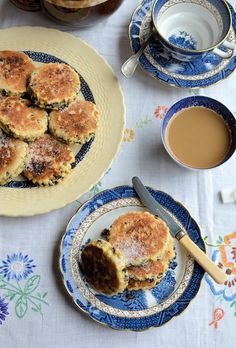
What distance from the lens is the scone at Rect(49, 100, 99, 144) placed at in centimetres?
128

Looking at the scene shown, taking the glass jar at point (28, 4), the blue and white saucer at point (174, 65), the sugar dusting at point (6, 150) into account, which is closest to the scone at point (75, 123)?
the sugar dusting at point (6, 150)

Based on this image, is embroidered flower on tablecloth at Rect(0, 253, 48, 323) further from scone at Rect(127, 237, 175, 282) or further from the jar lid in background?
the jar lid in background

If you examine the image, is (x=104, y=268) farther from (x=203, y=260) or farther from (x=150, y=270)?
(x=203, y=260)

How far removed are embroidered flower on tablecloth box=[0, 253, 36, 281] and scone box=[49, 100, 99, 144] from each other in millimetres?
316

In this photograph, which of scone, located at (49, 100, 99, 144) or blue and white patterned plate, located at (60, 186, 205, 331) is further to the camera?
scone, located at (49, 100, 99, 144)

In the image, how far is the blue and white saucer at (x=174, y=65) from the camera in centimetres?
140

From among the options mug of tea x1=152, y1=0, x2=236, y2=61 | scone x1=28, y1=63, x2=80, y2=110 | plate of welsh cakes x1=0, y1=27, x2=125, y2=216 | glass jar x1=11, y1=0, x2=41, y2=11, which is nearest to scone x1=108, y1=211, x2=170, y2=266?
plate of welsh cakes x1=0, y1=27, x2=125, y2=216

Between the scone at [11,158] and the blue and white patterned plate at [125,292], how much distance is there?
187 mm

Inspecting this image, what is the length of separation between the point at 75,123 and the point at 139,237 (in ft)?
1.14

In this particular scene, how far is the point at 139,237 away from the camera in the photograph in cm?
117

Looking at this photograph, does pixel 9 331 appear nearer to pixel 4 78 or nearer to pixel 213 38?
pixel 4 78

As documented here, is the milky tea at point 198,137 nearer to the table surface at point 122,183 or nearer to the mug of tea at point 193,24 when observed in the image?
the table surface at point 122,183

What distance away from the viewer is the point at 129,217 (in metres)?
1.20

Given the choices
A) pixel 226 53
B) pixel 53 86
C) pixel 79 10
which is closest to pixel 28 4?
pixel 79 10
